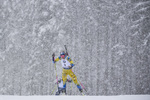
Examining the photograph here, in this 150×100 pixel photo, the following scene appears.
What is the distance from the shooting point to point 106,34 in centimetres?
743

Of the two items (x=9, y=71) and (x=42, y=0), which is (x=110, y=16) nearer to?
(x=42, y=0)

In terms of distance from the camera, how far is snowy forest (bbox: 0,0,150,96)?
6.96 m

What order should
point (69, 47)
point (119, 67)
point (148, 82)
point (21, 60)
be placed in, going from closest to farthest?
point (148, 82) < point (119, 67) < point (69, 47) < point (21, 60)

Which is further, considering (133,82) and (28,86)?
(28,86)

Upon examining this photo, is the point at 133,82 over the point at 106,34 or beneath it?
beneath

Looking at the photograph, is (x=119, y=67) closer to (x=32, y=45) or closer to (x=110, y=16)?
(x=110, y=16)

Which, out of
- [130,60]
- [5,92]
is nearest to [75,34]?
[130,60]

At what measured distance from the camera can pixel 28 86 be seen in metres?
8.06

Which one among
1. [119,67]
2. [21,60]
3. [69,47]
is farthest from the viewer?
[21,60]

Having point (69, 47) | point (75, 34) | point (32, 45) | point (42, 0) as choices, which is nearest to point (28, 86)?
point (32, 45)

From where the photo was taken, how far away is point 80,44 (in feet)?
25.0

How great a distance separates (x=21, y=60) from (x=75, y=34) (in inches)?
155

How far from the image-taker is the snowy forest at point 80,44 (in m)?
6.96

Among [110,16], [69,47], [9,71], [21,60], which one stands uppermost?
[110,16]
